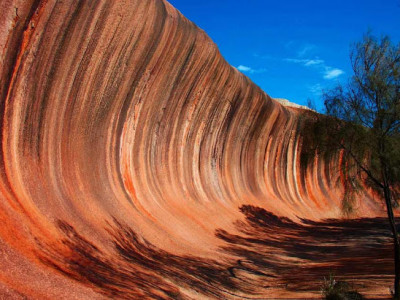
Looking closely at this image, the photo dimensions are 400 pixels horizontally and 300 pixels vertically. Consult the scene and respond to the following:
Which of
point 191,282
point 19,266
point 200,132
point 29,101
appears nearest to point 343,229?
point 200,132

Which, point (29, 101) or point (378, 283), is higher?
point (29, 101)

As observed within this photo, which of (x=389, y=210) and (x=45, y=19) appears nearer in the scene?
(x=389, y=210)

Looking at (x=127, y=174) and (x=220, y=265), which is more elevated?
(x=127, y=174)

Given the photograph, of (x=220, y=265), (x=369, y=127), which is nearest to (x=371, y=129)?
(x=369, y=127)

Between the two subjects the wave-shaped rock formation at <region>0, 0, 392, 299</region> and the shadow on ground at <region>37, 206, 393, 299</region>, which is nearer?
the shadow on ground at <region>37, 206, 393, 299</region>

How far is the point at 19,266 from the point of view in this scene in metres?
5.83

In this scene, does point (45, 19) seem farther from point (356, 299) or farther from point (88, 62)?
point (356, 299)

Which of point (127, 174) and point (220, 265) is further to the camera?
point (127, 174)

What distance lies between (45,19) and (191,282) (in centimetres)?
626

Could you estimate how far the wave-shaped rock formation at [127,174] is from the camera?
782 centimetres

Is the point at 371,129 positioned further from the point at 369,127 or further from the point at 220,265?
the point at 220,265

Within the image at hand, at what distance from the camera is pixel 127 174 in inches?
516

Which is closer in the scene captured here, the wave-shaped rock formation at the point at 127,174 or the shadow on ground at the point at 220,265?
the shadow on ground at the point at 220,265

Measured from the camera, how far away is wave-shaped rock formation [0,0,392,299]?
25.7ft
